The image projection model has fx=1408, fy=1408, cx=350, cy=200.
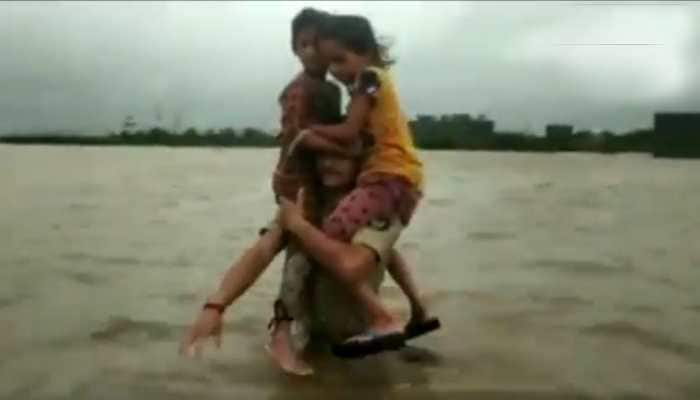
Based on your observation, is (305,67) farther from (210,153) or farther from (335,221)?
(210,153)

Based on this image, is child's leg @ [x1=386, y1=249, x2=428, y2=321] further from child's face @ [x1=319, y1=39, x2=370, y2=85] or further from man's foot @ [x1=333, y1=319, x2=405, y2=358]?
child's face @ [x1=319, y1=39, x2=370, y2=85]

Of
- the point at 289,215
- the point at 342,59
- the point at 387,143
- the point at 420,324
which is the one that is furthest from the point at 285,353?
the point at 342,59

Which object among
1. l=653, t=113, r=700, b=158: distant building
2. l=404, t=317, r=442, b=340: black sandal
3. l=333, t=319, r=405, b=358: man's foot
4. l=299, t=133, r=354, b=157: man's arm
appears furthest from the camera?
l=653, t=113, r=700, b=158: distant building

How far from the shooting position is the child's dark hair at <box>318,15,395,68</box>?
5383 mm

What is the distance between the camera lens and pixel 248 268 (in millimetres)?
5496

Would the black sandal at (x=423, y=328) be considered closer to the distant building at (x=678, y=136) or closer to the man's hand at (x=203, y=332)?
the man's hand at (x=203, y=332)

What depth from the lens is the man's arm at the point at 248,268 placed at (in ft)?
17.7

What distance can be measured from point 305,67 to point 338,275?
2.78 ft

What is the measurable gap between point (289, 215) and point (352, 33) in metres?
0.75

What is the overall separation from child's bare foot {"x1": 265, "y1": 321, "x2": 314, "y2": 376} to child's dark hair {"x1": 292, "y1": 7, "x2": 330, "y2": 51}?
45.6 inches

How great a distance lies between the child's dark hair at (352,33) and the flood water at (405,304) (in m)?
1.26

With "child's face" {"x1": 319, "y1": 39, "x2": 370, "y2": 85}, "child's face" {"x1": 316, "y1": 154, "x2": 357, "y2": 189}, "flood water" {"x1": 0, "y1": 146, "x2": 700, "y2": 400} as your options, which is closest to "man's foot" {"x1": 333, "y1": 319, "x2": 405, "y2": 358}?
"flood water" {"x1": 0, "y1": 146, "x2": 700, "y2": 400}

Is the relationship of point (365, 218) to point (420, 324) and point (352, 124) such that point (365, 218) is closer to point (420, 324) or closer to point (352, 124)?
point (352, 124)

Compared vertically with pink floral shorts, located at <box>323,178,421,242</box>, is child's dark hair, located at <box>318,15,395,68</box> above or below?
above
